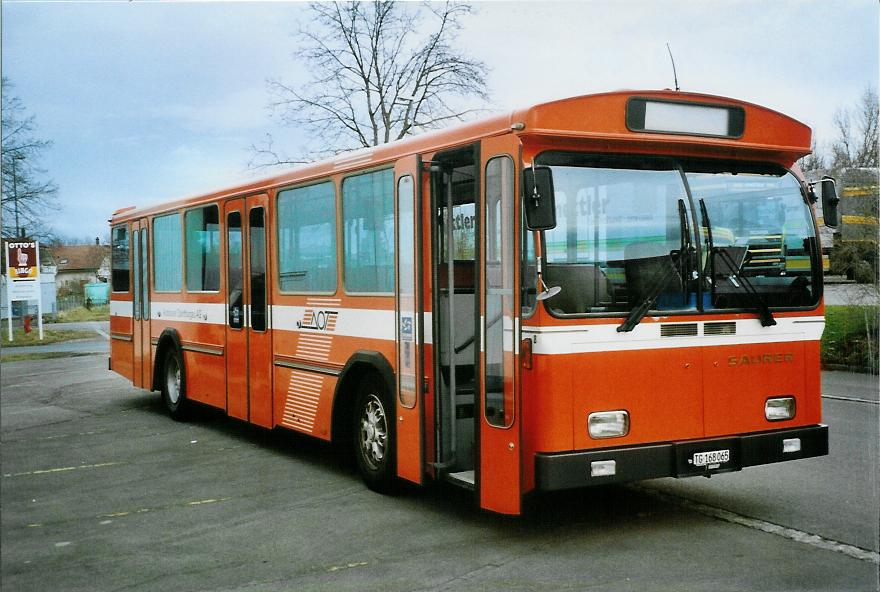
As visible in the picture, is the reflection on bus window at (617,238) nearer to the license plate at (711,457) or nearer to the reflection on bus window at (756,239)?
the reflection on bus window at (756,239)

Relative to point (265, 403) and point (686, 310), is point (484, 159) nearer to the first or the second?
point (686, 310)

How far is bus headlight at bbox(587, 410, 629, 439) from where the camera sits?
6.01m

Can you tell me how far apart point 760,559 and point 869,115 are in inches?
589

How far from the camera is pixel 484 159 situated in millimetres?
6312

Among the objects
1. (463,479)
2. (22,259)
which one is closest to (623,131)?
(463,479)

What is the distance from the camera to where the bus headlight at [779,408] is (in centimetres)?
659

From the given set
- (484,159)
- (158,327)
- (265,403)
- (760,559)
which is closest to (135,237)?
(158,327)

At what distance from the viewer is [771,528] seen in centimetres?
641

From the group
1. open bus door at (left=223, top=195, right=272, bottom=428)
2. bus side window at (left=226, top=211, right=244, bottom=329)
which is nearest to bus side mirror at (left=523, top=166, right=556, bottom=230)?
open bus door at (left=223, top=195, right=272, bottom=428)

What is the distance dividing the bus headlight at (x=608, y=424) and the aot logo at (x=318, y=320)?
3141 millimetres

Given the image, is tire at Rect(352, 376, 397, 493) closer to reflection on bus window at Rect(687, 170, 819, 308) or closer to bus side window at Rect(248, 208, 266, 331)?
bus side window at Rect(248, 208, 266, 331)

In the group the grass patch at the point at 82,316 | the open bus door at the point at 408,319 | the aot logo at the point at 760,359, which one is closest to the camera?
the aot logo at the point at 760,359

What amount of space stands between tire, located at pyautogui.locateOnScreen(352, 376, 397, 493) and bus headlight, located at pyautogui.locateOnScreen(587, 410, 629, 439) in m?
2.00

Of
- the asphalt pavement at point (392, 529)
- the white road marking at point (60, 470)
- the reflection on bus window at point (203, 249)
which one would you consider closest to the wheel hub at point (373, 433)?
the asphalt pavement at point (392, 529)
